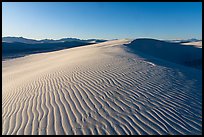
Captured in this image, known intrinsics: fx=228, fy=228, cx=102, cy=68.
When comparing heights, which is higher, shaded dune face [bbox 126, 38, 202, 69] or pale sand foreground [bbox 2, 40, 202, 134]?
pale sand foreground [bbox 2, 40, 202, 134]

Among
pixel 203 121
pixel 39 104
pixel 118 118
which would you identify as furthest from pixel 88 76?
pixel 203 121

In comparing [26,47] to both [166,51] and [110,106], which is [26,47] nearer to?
[166,51]

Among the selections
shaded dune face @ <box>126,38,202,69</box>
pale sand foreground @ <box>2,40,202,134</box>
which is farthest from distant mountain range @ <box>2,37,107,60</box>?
pale sand foreground @ <box>2,40,202,134</box>

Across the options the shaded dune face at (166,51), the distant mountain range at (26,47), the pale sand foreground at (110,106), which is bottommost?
the distant mountain range at (26,47)

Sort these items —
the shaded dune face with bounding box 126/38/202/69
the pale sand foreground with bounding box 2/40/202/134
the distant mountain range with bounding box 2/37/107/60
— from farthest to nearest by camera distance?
the distant mountain range with bounding box 2/37/107/60 → the shaded dune face with bounding box 126/38/202/69 → the pale sand foreground with bounding box 2/40/202/134

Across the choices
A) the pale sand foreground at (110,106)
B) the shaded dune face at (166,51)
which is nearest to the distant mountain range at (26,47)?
the shaded dune face at (166,51)

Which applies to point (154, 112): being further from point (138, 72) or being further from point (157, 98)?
point (138, 72)

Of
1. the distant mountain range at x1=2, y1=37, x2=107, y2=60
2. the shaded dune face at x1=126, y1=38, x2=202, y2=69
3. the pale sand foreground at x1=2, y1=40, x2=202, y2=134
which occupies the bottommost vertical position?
the distant mountain range at x1=2, y1=37, x2=107, y2=60

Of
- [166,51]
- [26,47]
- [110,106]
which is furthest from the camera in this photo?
[26,47]

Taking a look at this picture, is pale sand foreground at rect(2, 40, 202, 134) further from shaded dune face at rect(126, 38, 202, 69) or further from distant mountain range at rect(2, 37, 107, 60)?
distant mountain range at rect(2, 37, 107, 60)

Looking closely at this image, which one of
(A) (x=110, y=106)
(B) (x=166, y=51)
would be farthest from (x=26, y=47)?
(A) (x=110, y=106)

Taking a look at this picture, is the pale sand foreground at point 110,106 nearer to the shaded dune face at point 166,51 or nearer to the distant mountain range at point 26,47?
the shaded dune face at point 166,51

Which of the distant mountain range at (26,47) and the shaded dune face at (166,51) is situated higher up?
the shaded dune face at (166,51)

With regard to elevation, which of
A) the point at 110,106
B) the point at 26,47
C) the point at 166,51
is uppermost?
the point at 110,106
